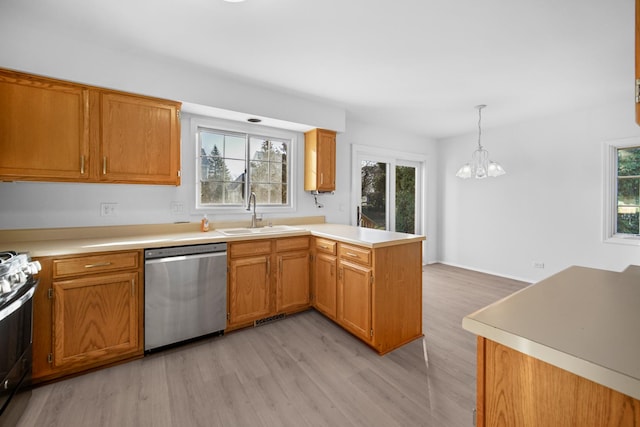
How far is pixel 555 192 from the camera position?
157 inches

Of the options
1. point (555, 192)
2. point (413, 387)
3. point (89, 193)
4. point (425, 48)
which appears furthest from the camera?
point (555, 192)

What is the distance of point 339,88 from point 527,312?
9.17ft

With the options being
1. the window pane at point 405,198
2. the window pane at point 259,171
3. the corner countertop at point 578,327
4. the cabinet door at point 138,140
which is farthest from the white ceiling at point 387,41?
the window pane at point 405,198

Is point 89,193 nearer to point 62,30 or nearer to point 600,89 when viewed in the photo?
point 62,30

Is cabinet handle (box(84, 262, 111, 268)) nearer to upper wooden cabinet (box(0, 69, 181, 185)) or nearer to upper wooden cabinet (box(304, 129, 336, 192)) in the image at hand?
upper wooden cabinet (box(0, 69, 181, 185))

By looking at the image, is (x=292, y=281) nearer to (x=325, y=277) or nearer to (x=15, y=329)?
(x=325, y=277)

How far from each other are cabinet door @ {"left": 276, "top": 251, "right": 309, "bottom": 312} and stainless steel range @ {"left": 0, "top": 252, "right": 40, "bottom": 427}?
179cm

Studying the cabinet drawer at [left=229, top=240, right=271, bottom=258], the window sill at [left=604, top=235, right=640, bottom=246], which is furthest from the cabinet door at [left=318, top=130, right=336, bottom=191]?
the window sill at [left=604, top=235, right=640, bottom=246]

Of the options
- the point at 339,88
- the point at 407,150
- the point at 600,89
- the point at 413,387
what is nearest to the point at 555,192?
the point at 600,89

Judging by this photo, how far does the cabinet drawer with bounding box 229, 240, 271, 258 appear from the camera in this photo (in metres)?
2.62

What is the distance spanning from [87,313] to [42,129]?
1.40 m

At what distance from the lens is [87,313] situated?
6.61 ft

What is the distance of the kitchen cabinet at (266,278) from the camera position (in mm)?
2641

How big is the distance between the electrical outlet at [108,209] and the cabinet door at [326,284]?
1969mm
